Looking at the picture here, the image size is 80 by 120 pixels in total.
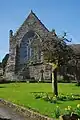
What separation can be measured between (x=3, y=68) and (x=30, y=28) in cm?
1123

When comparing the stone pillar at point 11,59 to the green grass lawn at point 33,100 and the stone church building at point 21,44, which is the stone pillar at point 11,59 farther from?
the green grass lawn at point 33,100

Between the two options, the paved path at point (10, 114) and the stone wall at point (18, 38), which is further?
the stone wall at point (18, 38)

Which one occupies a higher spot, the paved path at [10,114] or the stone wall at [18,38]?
the stone wall at [18,38]

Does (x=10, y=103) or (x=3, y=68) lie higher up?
(x=3, y=68)

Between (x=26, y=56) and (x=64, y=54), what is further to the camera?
(x=26, y=56)

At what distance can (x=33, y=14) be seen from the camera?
71.6m

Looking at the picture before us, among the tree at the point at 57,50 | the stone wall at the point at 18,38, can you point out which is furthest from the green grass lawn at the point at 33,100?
the stone wall at the point at 18,38

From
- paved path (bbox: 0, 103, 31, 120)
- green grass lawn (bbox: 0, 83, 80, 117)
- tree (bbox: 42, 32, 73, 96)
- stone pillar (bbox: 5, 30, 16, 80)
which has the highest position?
stone pillar (bbox: 5, 30, 16, 80)

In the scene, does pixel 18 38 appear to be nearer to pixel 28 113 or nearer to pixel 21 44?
pixel 21 44

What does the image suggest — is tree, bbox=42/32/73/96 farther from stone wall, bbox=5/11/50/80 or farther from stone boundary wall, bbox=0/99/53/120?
stone wall, bbox=5/11/50/80

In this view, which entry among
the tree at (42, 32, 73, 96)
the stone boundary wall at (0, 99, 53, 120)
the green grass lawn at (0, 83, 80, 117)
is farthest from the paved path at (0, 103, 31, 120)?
the tree at (42, 32, 73, 96)

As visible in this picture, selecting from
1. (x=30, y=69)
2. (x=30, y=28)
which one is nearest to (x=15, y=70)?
(x=30, y=69)

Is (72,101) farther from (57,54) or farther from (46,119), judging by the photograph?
(46,119)

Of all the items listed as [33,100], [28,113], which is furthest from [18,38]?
[28,113]
